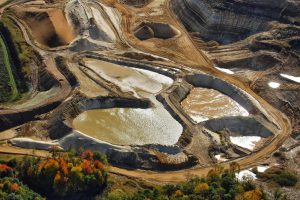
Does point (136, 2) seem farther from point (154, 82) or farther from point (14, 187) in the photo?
point (14, 187)

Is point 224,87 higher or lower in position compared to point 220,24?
lower

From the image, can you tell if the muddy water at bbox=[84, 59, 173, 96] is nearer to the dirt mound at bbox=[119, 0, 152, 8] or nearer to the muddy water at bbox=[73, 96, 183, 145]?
the muddy water at bbox=[73, 96, 183, 145]

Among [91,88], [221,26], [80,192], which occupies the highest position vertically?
[221,26]

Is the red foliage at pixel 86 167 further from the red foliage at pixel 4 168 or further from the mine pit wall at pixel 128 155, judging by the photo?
the red foliage at pixel 4 168

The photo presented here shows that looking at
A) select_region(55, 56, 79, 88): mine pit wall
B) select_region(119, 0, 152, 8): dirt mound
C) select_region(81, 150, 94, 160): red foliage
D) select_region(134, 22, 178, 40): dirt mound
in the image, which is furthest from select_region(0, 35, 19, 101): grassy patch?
select_region(119, 0, 152, 8): dirt mound

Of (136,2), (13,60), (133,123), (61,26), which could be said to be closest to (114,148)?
(133,123)

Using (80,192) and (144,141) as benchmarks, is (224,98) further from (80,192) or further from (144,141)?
(80,192)

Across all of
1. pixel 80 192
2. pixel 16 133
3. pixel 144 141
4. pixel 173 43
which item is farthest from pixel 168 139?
pixel 173 43
